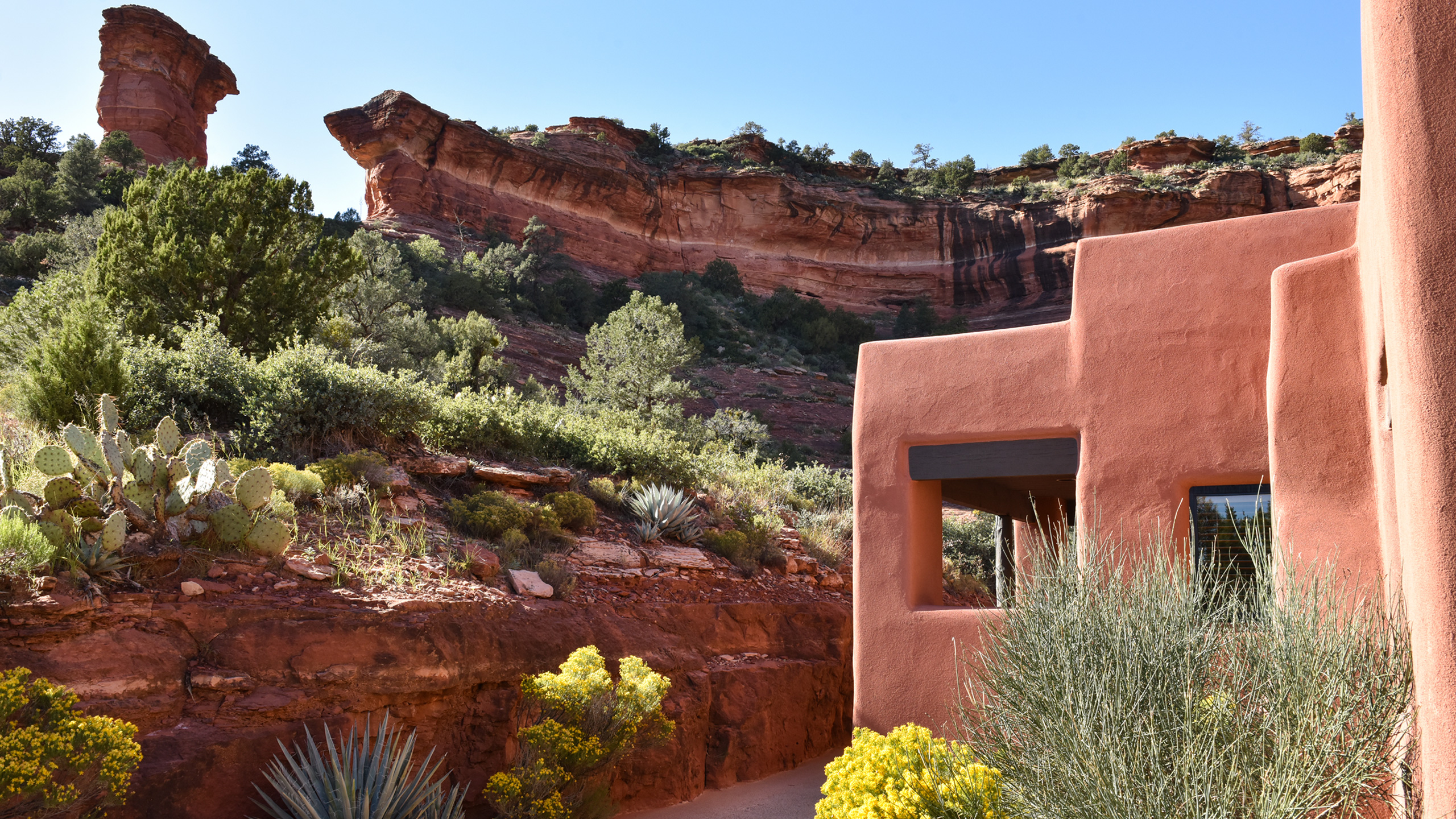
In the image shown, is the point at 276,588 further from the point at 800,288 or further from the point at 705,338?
the point at 800,288

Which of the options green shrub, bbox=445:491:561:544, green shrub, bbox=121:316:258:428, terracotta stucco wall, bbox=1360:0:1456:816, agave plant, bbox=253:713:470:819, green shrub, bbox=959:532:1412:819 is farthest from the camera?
green shrub, bbox=121:316:258:428

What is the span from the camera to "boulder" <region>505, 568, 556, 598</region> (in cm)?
925

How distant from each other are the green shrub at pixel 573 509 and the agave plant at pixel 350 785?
15.6 feet

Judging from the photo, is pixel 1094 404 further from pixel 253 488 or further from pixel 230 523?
pixel 230 523

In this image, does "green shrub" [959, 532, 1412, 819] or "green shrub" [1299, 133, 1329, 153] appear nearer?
"green shrub" [959, 532, 1412, 819]

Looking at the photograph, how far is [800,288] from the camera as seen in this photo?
50906 millimetres

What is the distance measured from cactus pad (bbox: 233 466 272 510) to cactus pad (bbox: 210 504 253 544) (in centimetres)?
10

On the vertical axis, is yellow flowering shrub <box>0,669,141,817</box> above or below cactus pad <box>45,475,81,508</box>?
below

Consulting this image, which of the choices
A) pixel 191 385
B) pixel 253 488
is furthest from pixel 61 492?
pixel 191 385

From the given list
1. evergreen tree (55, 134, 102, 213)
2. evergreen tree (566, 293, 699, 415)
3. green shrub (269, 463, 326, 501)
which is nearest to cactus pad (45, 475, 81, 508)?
green shrub (269, 463, 326, 501)

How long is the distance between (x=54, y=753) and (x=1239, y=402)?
334 inches

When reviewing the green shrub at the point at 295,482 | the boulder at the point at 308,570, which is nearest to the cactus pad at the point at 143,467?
the boulder at the point at 308,570

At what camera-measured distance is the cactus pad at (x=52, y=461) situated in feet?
22.7

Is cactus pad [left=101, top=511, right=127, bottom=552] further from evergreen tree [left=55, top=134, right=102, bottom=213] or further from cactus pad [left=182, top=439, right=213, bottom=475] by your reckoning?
evergreen tree [left=55, top=134, right=102, bottom=213]
